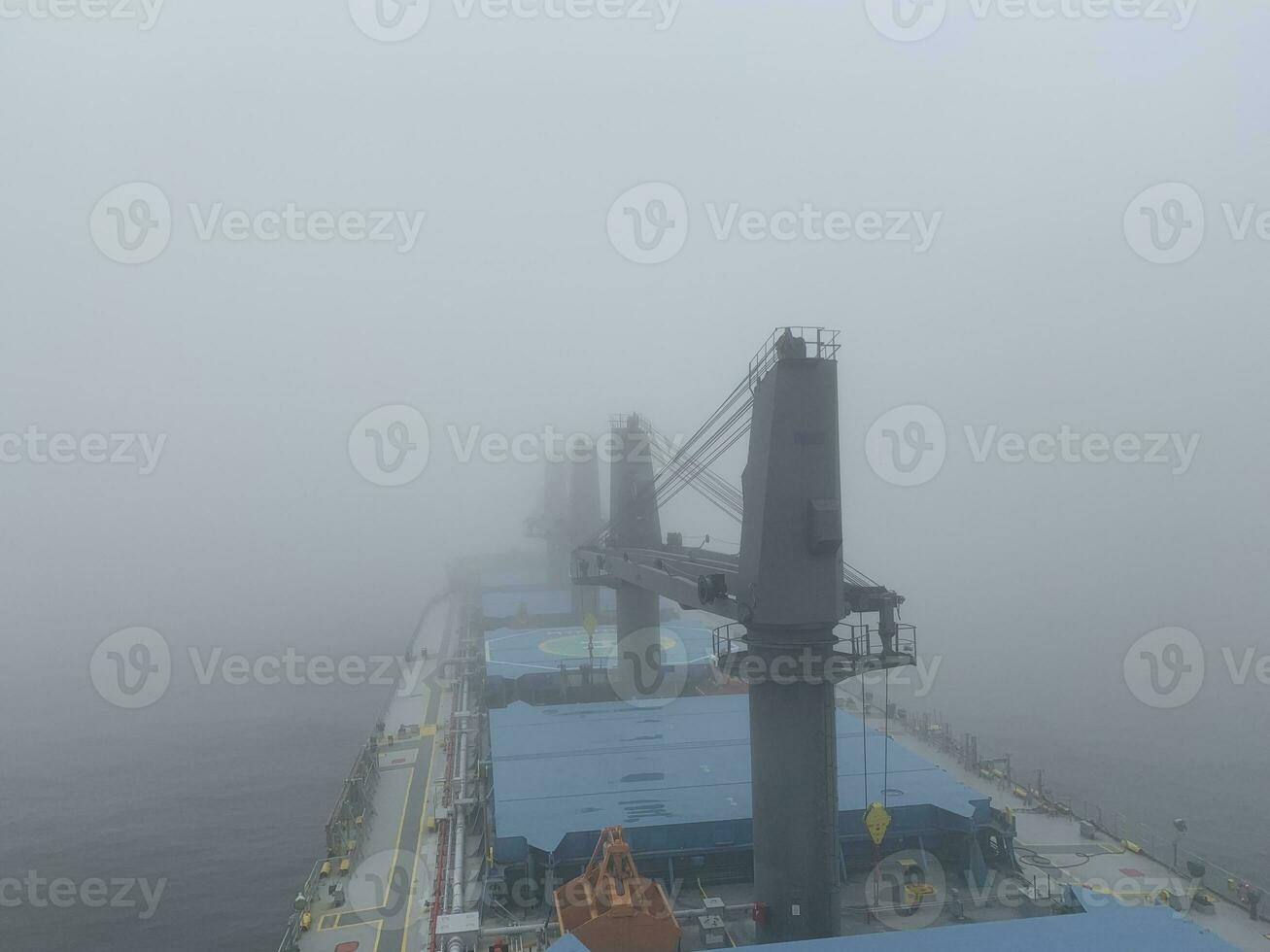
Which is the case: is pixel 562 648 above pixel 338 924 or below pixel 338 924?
above

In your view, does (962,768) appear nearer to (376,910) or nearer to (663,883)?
(663,883)

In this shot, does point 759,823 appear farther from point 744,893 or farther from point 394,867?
point 394,867

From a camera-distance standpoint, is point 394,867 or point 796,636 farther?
point 394,867

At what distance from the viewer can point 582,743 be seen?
2486cm

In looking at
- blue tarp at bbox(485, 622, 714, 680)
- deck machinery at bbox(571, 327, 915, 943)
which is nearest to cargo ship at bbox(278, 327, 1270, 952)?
deck machinery at bbox(571, 327, 915, 943)

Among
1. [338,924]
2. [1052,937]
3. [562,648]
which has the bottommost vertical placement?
[338,924]

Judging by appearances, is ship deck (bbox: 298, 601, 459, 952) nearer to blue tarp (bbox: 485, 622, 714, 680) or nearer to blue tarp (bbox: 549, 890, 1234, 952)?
blue tarp (bbox: 485, 622, 714, 680)

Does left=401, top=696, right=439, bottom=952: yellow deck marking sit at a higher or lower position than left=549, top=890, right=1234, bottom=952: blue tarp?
lower

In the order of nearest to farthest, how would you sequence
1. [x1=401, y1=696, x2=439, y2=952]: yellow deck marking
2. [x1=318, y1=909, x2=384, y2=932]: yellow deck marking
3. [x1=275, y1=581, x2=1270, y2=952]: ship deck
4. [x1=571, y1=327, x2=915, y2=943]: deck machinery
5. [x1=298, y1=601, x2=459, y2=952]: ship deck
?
1. [x1=275, y1=581, x2=1270, y2=952]: ship deck
2. [x1=571, y1=327, x2=915, y2=943]: deck machinery
3. [x1=298, y1=601, x2=459, y2=952]: ship deck
4. [x1=401, y1=696, x2=439, y2=952]: yellow deck marking
5. [x1=318, y1=909, x2=384, y2=932]: yellow deck marking

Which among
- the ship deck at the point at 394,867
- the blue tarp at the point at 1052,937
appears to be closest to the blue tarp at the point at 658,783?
the ship deck at the point at 394,867

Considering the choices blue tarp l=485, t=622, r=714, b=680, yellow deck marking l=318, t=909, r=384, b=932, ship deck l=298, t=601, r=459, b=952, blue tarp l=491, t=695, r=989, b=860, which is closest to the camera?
ship deck l=298, t=601, r=459, b=952

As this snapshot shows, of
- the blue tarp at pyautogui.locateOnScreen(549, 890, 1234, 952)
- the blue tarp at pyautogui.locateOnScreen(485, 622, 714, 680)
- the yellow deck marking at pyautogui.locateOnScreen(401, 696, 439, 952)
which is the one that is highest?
the blue tarp at pyautogui.locateOnScreen(549, 890, 1234, 952)

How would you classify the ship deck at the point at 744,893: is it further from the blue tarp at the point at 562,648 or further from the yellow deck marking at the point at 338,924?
the blue tarp at the point at 562,648

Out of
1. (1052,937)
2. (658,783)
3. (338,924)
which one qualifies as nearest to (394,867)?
(338,924)
